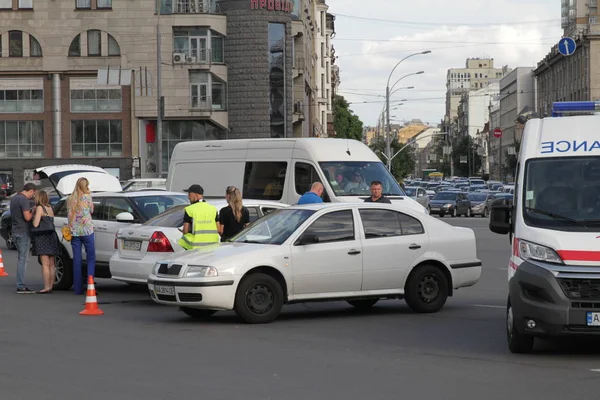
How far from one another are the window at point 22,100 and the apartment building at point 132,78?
2.5 inches

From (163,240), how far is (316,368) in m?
6.18

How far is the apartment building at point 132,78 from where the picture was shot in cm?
6975

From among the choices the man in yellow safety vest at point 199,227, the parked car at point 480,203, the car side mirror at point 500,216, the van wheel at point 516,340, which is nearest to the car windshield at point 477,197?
the parked car at point 480,203

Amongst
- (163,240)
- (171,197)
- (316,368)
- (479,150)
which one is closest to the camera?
(316,368)

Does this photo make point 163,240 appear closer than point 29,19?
Yes

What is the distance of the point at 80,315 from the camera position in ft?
50.0

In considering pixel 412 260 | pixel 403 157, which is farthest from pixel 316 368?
pixel 403 157

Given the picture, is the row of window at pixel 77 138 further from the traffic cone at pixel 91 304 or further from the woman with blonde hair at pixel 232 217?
the traffic cone at pixel 91 304

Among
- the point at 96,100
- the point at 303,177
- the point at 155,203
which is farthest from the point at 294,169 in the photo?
the point at 96,100

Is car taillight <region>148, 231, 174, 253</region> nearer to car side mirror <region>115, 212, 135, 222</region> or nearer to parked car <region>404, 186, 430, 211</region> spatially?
car side mirror <region>115, 212, 135, 222</region>

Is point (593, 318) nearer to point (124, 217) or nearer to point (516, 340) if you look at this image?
point (516, 340)

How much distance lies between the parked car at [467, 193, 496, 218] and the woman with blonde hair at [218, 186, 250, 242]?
46.5 metres

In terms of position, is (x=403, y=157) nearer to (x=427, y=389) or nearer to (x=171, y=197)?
(x=171, y=197)

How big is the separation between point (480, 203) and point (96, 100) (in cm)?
2518
